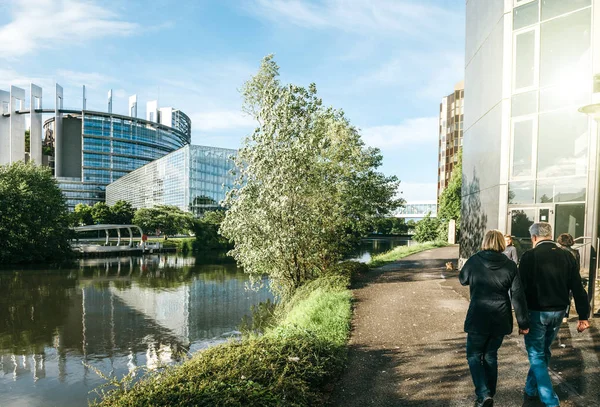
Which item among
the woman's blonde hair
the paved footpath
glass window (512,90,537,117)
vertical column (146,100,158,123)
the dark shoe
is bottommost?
the paved footpath

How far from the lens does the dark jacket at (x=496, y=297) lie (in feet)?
13.8

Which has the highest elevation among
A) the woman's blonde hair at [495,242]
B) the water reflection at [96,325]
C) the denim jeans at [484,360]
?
the woman's blonde hair at [495,242]

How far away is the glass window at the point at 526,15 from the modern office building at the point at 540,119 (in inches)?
1.2

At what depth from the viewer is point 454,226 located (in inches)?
1711

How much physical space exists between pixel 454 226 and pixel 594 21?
1340 inches

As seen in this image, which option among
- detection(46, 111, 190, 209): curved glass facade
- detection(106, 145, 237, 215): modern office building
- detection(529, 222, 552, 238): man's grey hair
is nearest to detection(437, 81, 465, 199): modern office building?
detection(106, 145, 237, 215): modern office building

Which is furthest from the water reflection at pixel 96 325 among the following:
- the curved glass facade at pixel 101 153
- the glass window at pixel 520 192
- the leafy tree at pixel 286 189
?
the curved glass facade at pixel 101 153

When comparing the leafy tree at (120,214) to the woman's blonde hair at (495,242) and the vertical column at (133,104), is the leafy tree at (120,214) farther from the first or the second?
the woman's blonde hair at (495,242)

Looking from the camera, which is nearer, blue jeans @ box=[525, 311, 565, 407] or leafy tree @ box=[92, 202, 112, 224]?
blue jeans @ box=[525, 311, 565, 407]

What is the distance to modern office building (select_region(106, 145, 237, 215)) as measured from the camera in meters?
88.2

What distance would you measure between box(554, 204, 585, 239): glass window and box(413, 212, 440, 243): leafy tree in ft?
123

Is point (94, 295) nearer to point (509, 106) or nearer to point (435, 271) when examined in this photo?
point (435, 271)

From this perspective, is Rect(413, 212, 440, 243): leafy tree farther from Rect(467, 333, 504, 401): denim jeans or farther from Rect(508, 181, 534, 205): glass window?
Rect(467, 333, 504, 401): denim jeans

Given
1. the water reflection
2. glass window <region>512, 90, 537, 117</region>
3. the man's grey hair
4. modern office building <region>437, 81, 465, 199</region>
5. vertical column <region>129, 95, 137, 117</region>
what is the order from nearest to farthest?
the man's grey hair < the water reflection < glass window <region>512, 90, 537, 117</region> < modern office building <region>437, 81, 465, 199</region> < vertical column <region>129, 95, 137, 117</region>
